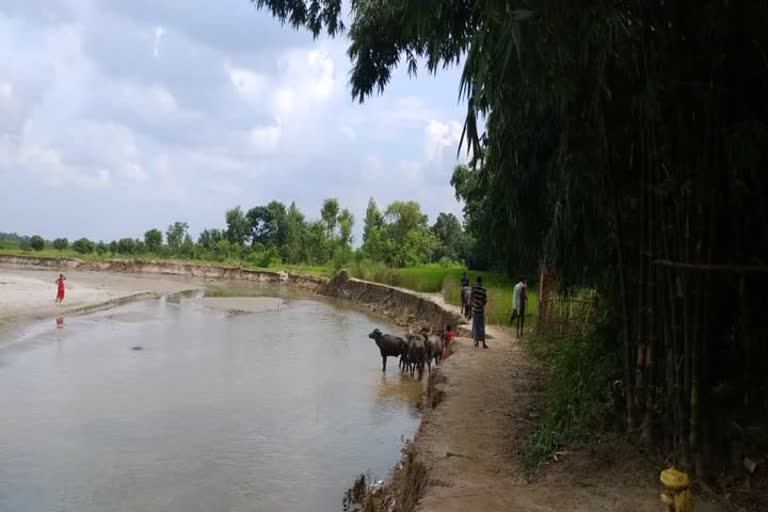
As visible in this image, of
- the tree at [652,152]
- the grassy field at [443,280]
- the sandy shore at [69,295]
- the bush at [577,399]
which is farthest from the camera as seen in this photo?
the sandy shore at [69,295]

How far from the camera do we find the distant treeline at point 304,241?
4378 cm

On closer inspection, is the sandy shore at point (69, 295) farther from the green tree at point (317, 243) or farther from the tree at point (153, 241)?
the tree at point (153, 241)

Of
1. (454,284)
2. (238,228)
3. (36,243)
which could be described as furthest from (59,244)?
(454,284)

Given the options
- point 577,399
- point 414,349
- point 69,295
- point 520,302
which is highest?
point 520,302

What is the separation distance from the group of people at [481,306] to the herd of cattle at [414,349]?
119 cm

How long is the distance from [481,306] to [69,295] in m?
23.9

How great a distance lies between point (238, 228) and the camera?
6062 centimetres

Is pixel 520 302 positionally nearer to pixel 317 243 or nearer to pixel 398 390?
pixel 398 390

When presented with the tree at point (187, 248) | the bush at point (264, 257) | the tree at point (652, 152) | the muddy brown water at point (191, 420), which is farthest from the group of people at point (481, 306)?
the tree at point (187, 248)

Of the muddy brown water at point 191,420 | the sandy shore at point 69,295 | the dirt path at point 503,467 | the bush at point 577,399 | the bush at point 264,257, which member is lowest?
the muddy brown water at point 191,420

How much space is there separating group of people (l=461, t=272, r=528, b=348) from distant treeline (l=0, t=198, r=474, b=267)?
13.4 m

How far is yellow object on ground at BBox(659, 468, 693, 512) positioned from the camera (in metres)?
3.07

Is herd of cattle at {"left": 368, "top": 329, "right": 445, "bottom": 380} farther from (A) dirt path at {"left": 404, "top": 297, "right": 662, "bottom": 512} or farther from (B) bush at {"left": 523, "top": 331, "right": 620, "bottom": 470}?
(B) bush at {"left": 523, "top": 331, "right": 620, "bottom": 470}

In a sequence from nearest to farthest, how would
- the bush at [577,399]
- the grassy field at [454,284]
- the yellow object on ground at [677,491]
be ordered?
1. the yellow object on ground at [677,491]
2. the bush at [577,399]
3. the grassy field at [454,284]
